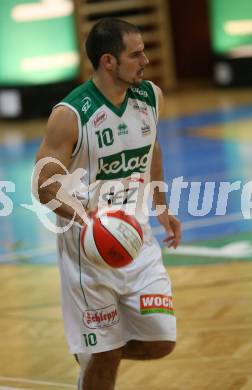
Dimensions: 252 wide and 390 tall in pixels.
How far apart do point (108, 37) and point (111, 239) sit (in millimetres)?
1020

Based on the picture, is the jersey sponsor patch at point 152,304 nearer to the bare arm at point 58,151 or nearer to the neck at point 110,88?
the bare arm at point 58,151

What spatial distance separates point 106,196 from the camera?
4766 mm

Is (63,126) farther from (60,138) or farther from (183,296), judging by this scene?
(183,296)

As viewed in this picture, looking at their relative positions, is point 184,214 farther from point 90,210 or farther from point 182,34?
point 182,34

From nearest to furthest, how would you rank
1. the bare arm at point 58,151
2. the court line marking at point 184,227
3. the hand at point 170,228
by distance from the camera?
the bare arm at point 58,151 → the hand at point 170,228 → the court line marking at point 184,227

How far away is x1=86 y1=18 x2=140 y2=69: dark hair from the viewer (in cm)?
467

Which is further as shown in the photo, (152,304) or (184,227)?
(184,227)

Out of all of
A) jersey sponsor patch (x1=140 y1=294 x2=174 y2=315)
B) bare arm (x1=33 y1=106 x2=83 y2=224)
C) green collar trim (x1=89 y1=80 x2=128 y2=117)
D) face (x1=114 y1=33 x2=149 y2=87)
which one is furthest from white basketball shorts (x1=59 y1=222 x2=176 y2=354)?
face (x1=114 y1=33 x2=149 y2=87)

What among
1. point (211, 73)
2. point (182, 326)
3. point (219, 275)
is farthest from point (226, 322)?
point (211, 73)

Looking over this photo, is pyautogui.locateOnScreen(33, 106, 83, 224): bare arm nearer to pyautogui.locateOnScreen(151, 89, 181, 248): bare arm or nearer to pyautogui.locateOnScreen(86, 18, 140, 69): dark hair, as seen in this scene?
pyautogui.locateOnScreen(86, 18, 140, 69): dark hair

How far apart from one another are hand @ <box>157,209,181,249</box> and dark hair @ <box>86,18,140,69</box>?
927 mm

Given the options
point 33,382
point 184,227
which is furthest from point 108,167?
point 184,227

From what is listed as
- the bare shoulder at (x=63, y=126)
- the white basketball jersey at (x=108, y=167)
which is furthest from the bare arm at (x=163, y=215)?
the bare shoulder at (x=63, y=126)

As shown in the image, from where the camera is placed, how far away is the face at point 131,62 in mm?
4684
